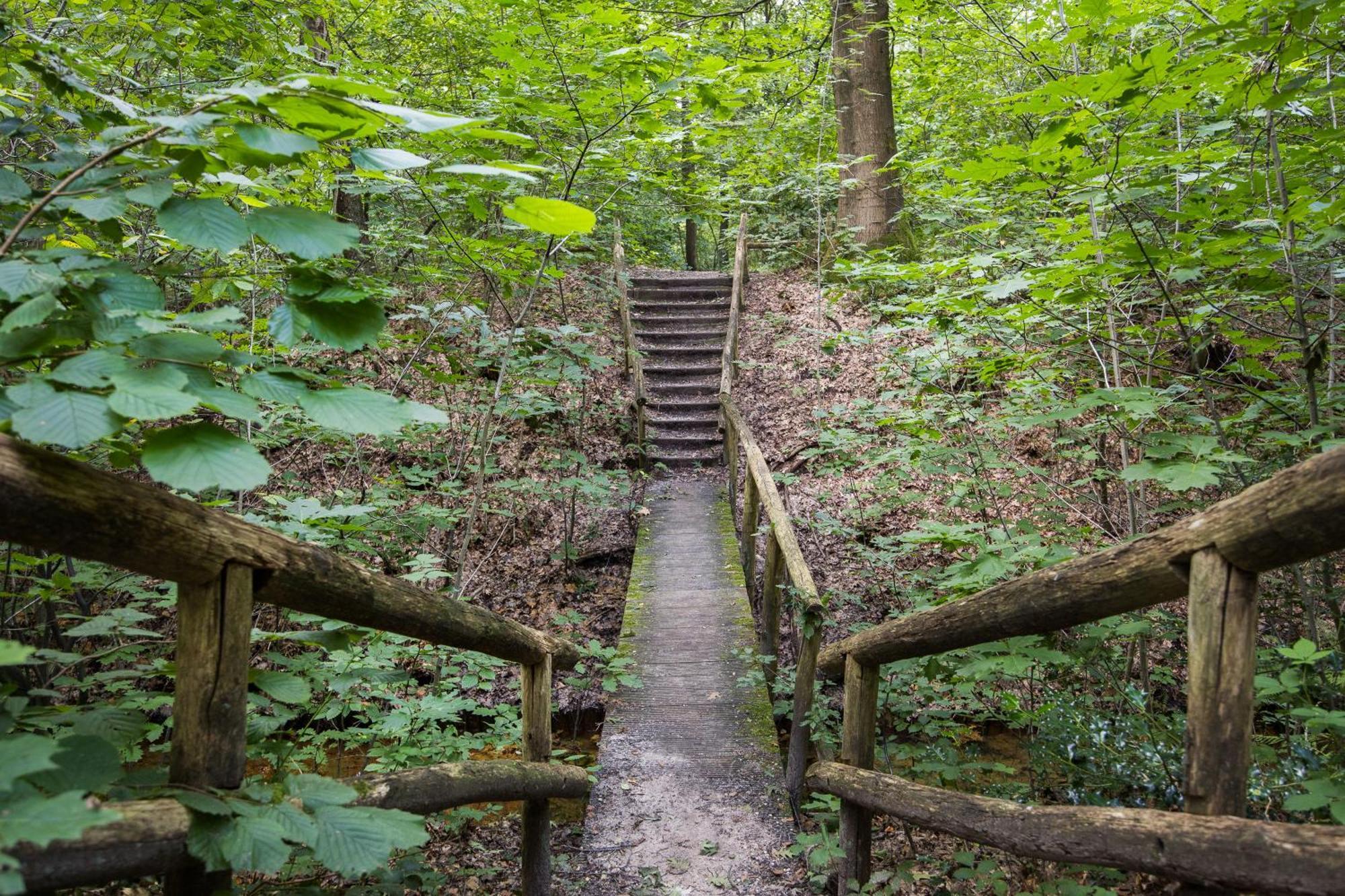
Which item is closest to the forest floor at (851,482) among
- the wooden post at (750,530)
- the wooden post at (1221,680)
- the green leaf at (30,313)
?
the wooden post at (750,530)

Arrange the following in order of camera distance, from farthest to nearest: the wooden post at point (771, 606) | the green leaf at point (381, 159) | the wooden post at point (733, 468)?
the wooden post at point (733, 468) → the wooden post at point (771, 606) → the green leaf at point (381, 159)

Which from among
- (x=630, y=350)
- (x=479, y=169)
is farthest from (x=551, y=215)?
(x=630, y=350)

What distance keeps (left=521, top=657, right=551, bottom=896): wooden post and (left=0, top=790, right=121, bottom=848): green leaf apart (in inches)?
89.3

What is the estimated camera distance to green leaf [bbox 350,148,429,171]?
1.30 m

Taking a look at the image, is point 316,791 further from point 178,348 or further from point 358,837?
point 178,348

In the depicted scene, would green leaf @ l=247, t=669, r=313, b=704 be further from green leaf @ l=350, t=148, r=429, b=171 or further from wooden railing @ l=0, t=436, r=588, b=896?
green leaf @ l=350, t=148, r=429, b=171

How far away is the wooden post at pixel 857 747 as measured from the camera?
3.12 m

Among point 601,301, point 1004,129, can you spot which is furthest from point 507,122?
point 1004,129

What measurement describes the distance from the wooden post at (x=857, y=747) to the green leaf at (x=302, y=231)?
→ 2.67m

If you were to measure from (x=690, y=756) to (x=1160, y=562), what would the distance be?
3163mm

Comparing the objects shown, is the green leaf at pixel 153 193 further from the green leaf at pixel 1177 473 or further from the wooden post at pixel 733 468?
the wooden post at pixel 733 468

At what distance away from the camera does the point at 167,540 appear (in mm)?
1261

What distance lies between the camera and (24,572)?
11.4 feet

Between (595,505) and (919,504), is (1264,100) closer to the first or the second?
(919,504)
